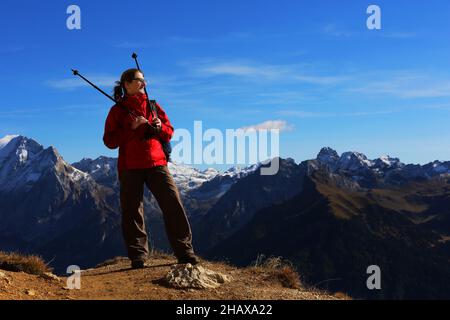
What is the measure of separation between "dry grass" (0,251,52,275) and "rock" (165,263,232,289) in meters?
3.31

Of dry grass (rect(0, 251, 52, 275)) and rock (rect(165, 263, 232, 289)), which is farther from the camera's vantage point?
dry grass (rect(0, 251, 52, 275))

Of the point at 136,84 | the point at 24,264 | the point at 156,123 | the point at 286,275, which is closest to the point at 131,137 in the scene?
the point at 156,123

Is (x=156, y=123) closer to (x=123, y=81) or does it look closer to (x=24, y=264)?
(x=123, y=81)

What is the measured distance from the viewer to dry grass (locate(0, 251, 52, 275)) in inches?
442

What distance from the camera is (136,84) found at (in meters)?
10.6

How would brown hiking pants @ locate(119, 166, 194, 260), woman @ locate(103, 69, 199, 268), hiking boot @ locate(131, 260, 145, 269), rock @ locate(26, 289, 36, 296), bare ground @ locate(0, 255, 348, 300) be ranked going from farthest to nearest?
hiking boot @ locate(131, 260, 145, 269) < brown hiking pants @ locate(119, 166, 194, 260) < woman @ locate(103, 69, 199, 268) < bare ground @ locate(0, 255, 348, 300) < rock @ locate(26, 289, 36, 296)

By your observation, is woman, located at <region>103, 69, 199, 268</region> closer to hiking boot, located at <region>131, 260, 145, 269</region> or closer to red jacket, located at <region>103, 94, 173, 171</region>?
red jacket, located at <region>103, 94, 173, 171</region>

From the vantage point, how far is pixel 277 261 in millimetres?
12445

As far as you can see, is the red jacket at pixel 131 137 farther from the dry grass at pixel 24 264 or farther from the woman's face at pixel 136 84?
the dry grass at pixel 24 264

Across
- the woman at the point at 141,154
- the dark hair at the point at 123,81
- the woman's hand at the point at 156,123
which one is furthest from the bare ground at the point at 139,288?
the dark hair at the point at 123,81

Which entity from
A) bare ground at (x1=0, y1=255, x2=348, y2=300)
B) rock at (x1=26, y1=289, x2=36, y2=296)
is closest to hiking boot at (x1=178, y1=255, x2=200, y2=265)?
bare ground at (x1=0, y1=255, x2=348, y2=300)

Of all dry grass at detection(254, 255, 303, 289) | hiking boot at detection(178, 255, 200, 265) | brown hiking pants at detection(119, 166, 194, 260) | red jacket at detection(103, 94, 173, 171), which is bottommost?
dry grass at detection(254, 255, 303, 289)
